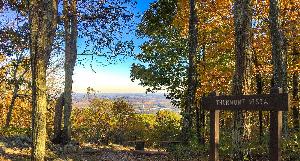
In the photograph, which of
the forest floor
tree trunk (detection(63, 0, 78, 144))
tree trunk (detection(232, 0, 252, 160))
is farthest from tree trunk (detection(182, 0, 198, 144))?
tree trunk (detection(232, 0, 252, 160))

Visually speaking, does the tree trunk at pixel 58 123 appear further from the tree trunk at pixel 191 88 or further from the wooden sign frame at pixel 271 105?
the wooden sign frame at pixel 271 105

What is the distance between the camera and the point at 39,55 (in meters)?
11.0

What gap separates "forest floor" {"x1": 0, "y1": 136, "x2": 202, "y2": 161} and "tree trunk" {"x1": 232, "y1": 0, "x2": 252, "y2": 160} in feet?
18.7

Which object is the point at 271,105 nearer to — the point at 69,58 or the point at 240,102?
the point at 240,102

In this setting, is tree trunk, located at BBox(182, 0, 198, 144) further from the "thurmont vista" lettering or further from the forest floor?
the "thurmont vista" lettering

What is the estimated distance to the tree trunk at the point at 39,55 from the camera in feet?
36.0

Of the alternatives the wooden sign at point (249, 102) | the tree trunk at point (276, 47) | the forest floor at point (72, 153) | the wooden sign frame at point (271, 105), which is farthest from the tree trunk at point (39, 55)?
the tree trunk at point (276, 47)

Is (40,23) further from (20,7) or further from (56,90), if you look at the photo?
(56,90)

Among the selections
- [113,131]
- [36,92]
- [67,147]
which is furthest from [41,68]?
[113,131]

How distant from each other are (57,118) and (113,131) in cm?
551

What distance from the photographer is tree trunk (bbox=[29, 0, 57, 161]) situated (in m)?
11.0

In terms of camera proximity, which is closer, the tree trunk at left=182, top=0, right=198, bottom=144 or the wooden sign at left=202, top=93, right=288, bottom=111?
the wooden sign at left=202, top=93, right=288, bottom=111

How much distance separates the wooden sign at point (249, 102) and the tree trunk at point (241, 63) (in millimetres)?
1531

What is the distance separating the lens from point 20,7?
19.0 metres
